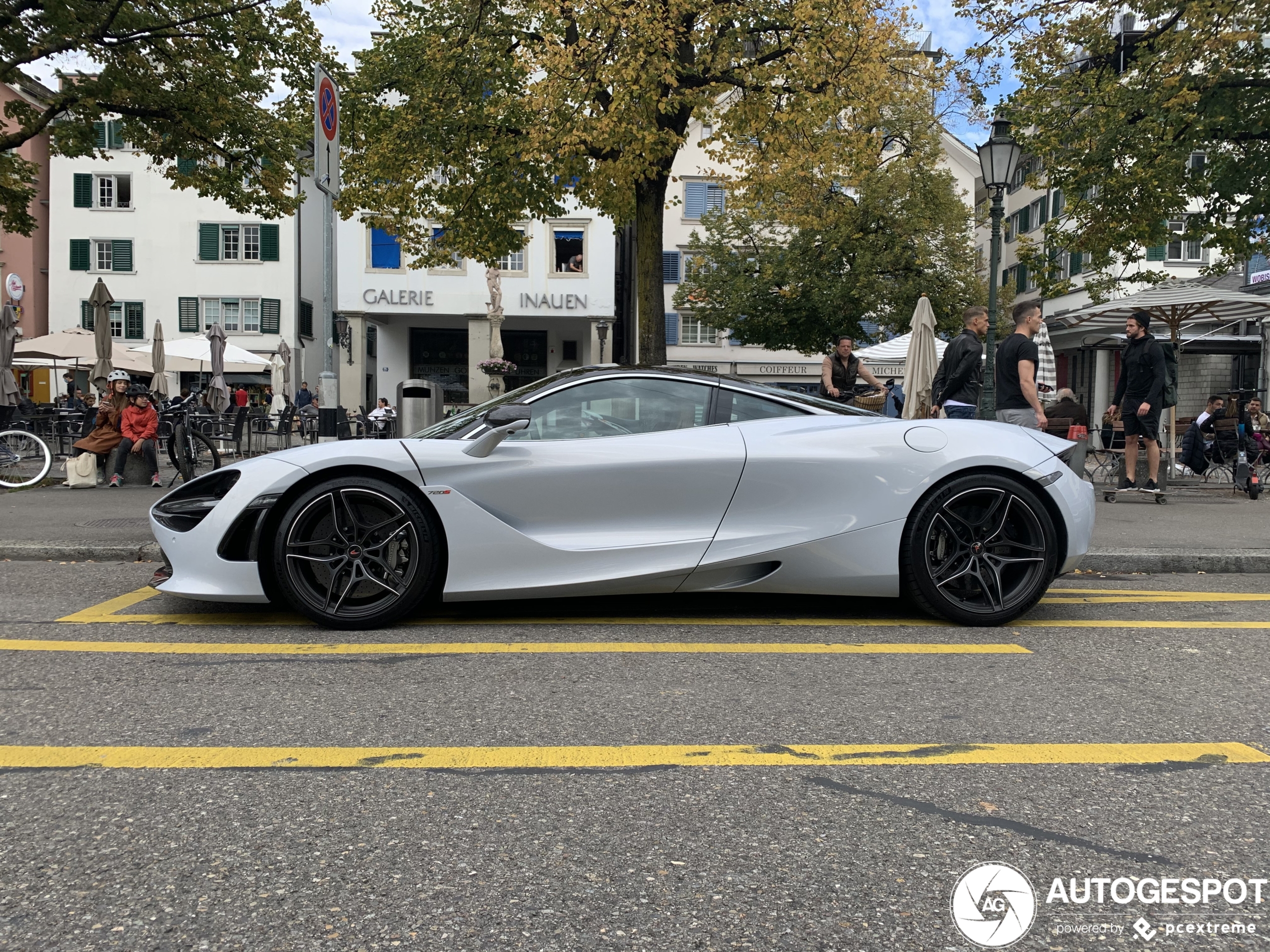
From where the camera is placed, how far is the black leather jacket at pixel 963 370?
970cm

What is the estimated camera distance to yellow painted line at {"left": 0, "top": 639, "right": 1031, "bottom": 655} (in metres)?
4.45

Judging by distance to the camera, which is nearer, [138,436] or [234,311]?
[138,436]

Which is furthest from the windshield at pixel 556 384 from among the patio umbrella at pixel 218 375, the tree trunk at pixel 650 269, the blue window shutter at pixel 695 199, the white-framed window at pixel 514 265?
the blue window shutter at pixel 695 199

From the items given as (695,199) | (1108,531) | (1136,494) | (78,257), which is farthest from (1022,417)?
(78,257)

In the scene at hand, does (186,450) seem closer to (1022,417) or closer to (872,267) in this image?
(1022,417)

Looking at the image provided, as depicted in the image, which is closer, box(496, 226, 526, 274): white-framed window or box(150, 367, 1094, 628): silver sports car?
box(150, 367, 1094, 628): silver sports car

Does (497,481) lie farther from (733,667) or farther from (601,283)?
(601,283)

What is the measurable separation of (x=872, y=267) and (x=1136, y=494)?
23.7 metres

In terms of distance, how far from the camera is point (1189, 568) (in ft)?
23.9

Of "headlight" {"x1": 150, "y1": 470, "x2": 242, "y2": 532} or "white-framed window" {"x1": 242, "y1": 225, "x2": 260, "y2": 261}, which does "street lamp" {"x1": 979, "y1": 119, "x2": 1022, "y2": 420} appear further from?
"white-framed window" {"x1": 242, "y1": 225, "x2": 260, "y2": 261}

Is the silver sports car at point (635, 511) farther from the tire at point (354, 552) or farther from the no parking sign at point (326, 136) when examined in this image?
the no parking sign at point (326, 136)

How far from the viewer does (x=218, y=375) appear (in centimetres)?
2159

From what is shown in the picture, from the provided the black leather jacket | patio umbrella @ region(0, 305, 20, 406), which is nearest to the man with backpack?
the black leather jacket

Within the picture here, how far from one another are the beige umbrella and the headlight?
10572mm
